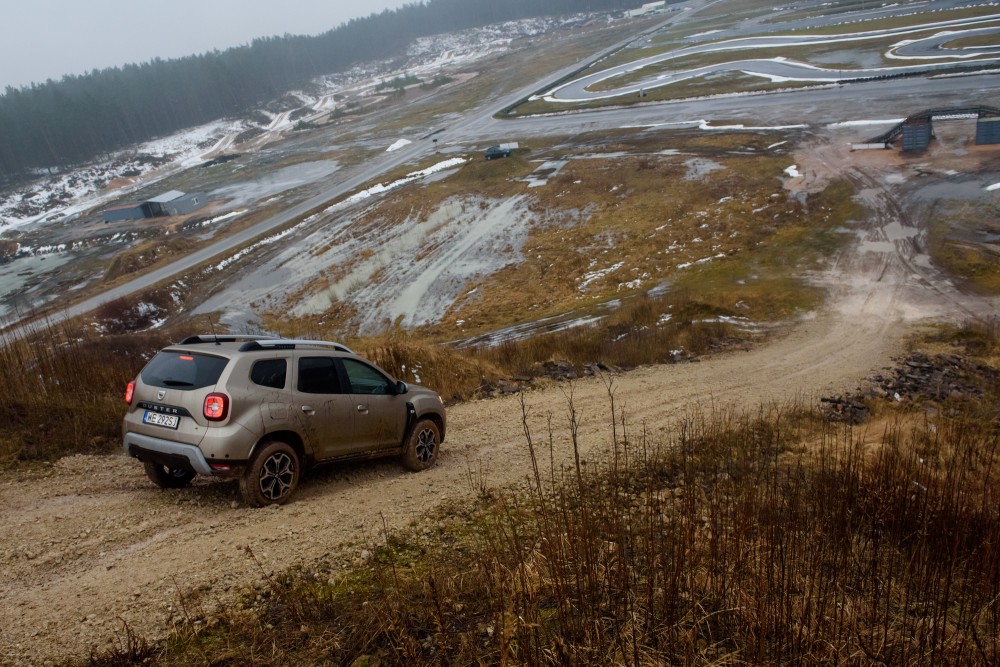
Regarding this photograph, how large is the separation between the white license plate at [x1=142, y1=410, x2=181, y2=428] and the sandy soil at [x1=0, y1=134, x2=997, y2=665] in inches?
36.4

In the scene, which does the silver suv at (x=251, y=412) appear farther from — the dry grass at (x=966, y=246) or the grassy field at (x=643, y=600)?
the dry grass at (x=966, y=246)

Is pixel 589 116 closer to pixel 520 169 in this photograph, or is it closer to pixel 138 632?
pixel 520 169

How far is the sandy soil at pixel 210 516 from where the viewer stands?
5.09 metres

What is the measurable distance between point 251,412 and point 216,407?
366mm

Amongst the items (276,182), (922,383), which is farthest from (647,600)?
(276,182)

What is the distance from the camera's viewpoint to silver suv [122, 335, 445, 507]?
22.9 ft

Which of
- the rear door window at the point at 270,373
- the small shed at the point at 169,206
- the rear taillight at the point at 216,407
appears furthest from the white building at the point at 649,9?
the rear taillight at the point at 216,407

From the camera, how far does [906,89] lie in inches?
1999

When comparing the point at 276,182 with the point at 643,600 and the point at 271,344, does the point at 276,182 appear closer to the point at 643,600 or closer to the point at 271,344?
the point at 271,344

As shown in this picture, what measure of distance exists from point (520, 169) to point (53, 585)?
47.9 meters

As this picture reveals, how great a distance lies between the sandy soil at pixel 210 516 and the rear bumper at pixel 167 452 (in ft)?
1.75

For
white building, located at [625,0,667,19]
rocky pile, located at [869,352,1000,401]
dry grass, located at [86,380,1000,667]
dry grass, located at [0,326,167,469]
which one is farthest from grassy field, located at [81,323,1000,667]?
white building, located at [625,0,667,19]

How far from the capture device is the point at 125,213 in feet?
204

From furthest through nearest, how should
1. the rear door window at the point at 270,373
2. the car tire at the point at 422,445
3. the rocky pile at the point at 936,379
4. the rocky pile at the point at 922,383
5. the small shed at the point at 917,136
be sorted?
1. the small shed at the point at 917,136
2. the rocky pile at the point at 936,379
3. the rocky pile at the point at 922,383
4. the car tire at the point at 422,445
5. the rear door window at the point at 270,373
